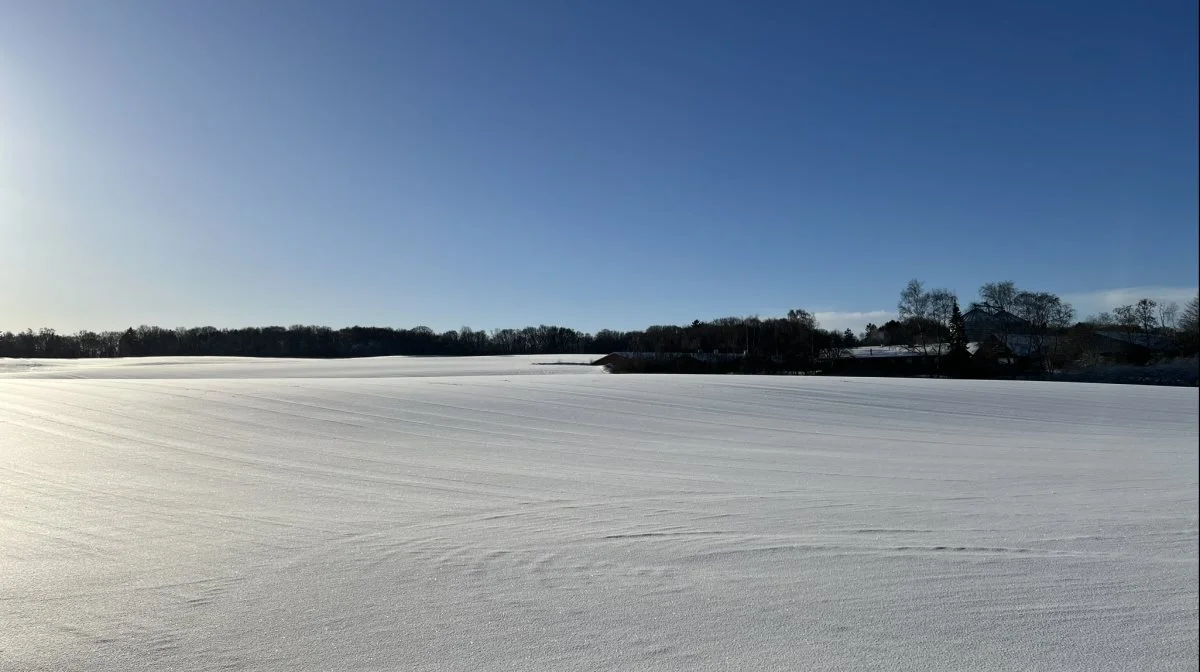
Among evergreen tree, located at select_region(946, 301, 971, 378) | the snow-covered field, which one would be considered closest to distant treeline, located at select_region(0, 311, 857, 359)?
evergreen tree, located at select_region(946, 301, 971, 378)

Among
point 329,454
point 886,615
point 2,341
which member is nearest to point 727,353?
point 329,454

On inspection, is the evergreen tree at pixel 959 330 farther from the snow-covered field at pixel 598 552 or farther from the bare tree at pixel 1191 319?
the bare tree at pixel 1191 319

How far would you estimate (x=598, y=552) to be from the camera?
6.46 meters

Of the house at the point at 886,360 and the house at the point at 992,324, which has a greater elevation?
the house at the point at 992,324

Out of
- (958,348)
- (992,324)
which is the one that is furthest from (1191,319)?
(958,348)

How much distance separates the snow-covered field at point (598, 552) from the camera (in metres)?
4.32

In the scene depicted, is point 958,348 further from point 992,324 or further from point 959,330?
point 992,324

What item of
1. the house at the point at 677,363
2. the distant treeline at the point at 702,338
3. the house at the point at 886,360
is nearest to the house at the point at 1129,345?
the distant treeline at the point at 702,338

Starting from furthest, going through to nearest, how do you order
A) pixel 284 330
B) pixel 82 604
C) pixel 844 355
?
1. pixel 284 330
2. pixel 844 355
3. pixel 82 604

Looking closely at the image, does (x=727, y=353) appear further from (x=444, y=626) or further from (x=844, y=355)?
(x=444, y=626)

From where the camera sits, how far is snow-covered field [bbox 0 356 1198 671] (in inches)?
170

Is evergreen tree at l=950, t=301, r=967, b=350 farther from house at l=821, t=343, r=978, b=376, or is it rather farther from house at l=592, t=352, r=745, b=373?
house at l=592, t=352, r=745, b=373

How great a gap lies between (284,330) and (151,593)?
298 feet

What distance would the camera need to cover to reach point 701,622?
4.68 metres
